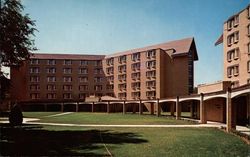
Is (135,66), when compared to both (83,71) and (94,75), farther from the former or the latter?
(83,71)

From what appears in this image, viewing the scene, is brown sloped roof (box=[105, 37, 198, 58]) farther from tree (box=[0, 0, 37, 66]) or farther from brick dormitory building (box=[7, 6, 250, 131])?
tree (box=[0, 0, 37, 66])

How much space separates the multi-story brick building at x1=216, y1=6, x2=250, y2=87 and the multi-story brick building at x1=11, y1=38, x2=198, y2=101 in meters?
29.3

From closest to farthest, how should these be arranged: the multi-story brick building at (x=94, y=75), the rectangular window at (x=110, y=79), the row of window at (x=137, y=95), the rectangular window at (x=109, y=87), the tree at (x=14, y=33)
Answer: the tree at (x=14, y=33) < the row of window at (x=137, y=95) < the multi-story brick building at (x=94, y=75) < the rectangular window at (x=110, y=79) < the rectangular window at (x=109, y=87)

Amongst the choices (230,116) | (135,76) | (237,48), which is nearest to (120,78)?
(135,76)

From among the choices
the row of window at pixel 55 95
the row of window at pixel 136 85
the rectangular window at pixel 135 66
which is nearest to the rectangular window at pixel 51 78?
the row of window at pixel 55 95

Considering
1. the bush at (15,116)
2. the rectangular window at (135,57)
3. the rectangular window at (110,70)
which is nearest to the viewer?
the bush at (15,116)

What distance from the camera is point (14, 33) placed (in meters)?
23.4

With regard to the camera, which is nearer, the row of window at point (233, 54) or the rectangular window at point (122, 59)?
the row of window at point (233, 54)

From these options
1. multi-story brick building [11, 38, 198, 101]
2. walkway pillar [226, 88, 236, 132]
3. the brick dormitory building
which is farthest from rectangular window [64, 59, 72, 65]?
walkway pillar [226, 88, 236, 132]

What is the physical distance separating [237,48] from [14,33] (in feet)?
110

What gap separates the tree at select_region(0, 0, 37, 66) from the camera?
21.9 metres

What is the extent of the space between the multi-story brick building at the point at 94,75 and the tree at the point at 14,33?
5430 cm

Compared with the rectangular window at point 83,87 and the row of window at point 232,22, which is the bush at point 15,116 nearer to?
the row of window at point 232,22

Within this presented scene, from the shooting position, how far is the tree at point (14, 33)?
21875 mm
